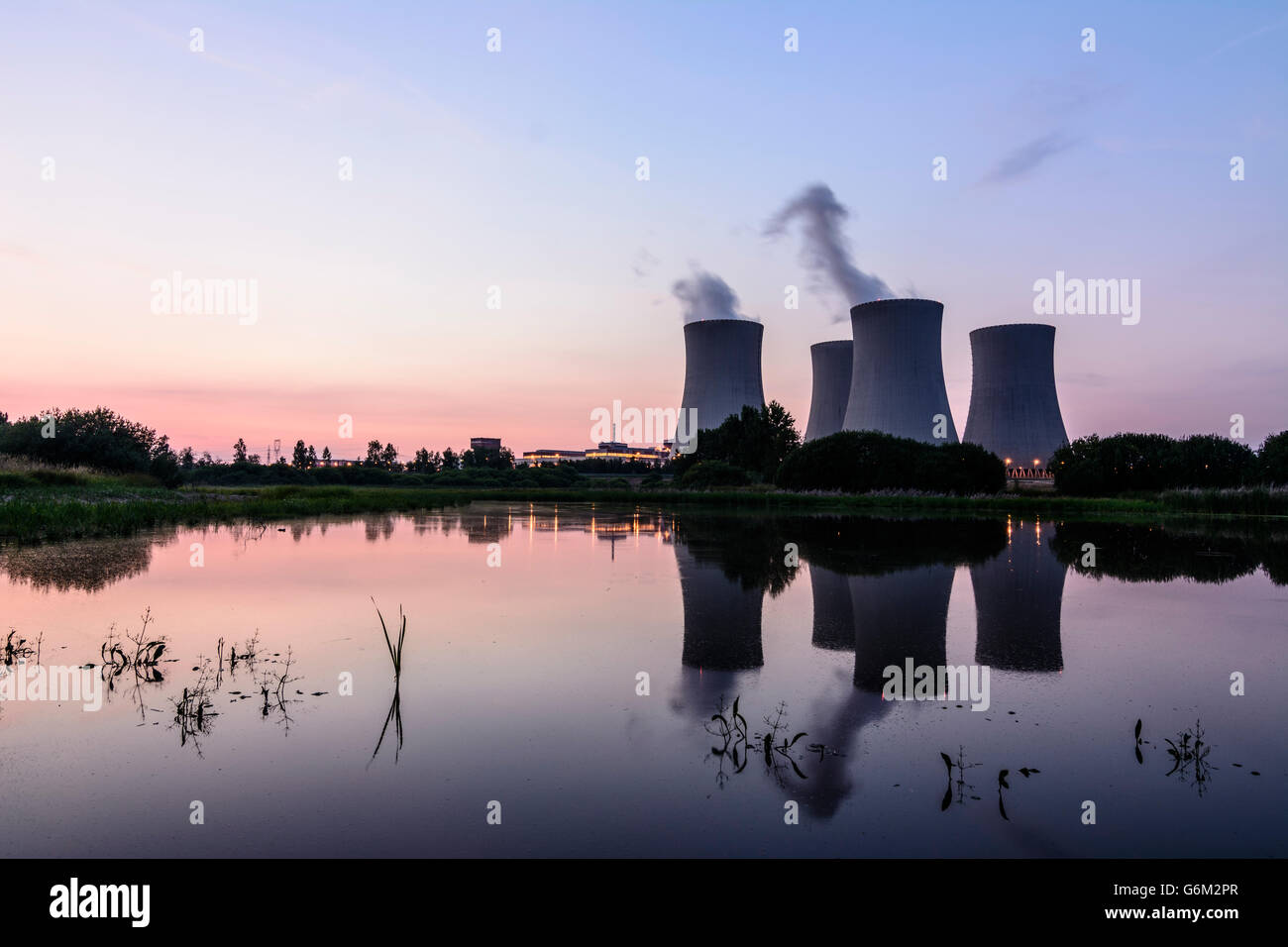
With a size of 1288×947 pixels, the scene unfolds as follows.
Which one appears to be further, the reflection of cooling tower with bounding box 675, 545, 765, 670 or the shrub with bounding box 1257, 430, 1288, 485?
the shrub with bounding box 1257, 430, 1288, 485

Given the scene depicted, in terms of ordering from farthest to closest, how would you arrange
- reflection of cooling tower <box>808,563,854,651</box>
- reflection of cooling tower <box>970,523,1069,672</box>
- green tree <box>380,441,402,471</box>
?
green tree <box>380,441,402,471</box> < reflection of cooling tower <box>808,563,854,651</box> < reflection of cooling tower <box>970,523,1069,672</box>

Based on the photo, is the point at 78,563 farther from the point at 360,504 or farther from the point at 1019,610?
the point at 360,504

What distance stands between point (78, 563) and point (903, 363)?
3146cm

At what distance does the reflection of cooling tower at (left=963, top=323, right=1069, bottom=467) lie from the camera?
36.5m

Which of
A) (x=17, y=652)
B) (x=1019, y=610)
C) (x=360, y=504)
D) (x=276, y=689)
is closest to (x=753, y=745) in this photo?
(x=276, y=689)

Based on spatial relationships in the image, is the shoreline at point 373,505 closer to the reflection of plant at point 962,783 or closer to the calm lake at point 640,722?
the calm lake at point 640,722

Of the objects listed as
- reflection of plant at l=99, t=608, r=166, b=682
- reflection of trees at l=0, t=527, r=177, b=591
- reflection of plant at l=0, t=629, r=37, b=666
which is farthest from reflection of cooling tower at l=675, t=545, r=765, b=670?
reflection of trees at l=0, t=527, r=177, b=591

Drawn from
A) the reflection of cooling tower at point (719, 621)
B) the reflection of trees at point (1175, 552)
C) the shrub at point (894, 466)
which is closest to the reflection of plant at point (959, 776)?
the reflection of cooling tower at point (719, 621)

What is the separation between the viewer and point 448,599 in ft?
24.1

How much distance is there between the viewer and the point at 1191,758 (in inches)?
132

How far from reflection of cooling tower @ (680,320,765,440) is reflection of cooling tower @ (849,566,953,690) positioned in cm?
3074

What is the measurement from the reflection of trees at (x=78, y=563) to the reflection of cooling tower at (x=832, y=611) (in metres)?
7.27

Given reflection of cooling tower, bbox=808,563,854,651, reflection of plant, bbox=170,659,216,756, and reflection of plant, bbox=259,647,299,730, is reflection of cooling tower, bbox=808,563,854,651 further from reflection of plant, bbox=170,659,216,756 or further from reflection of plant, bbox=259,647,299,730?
reflection of plant, bbox=170,659,216,756

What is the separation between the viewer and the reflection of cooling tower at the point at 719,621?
5.12 metres
